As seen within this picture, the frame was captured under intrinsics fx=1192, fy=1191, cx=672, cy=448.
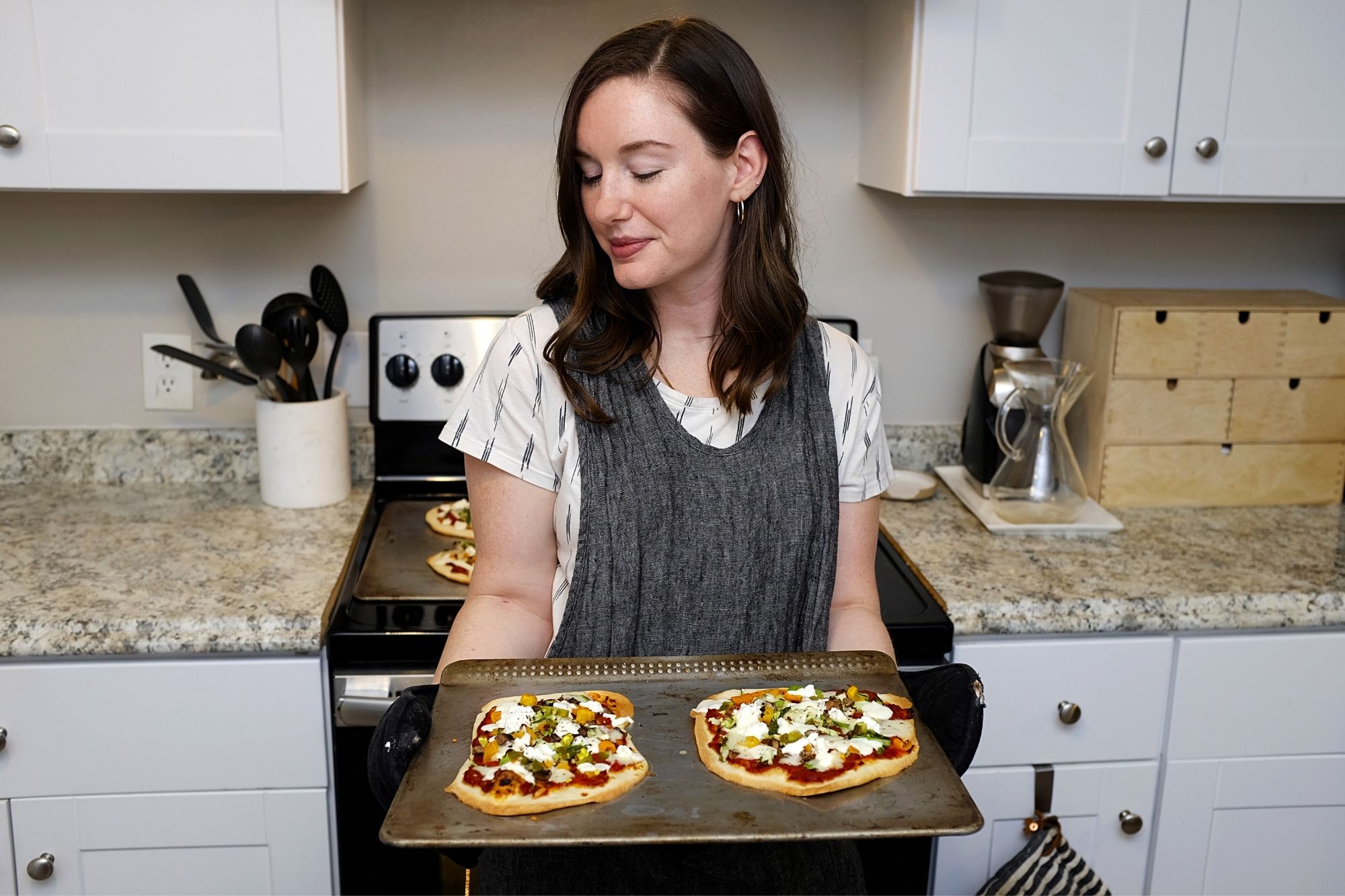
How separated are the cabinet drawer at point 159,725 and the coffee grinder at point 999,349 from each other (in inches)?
45.1

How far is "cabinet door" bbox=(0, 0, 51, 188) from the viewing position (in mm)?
1629

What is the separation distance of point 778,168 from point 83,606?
1064mm

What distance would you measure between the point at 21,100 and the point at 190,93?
23cm

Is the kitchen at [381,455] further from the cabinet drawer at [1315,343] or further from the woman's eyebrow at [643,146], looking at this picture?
the woman's eyebrow at [643,146]

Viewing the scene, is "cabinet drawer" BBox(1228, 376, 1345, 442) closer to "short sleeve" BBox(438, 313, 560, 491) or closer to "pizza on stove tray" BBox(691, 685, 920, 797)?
"pizza on stove tray" BBox(691, 685, 920, 797)

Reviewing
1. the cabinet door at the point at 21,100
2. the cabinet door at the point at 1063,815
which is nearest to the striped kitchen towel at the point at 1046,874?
the cabinet door at the point at 1063,815

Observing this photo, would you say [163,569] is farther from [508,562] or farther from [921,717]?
[921,717]

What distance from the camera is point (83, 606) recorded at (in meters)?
1.57

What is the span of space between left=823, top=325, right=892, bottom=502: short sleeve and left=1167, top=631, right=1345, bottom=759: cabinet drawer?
1.96 ft

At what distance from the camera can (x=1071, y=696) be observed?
1698 millimetres

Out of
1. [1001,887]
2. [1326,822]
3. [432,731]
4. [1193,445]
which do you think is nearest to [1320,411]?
[1193,445]

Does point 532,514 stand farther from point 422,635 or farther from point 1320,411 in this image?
point 1320,411

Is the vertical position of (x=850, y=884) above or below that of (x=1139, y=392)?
below

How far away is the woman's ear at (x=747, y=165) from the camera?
1322mm
